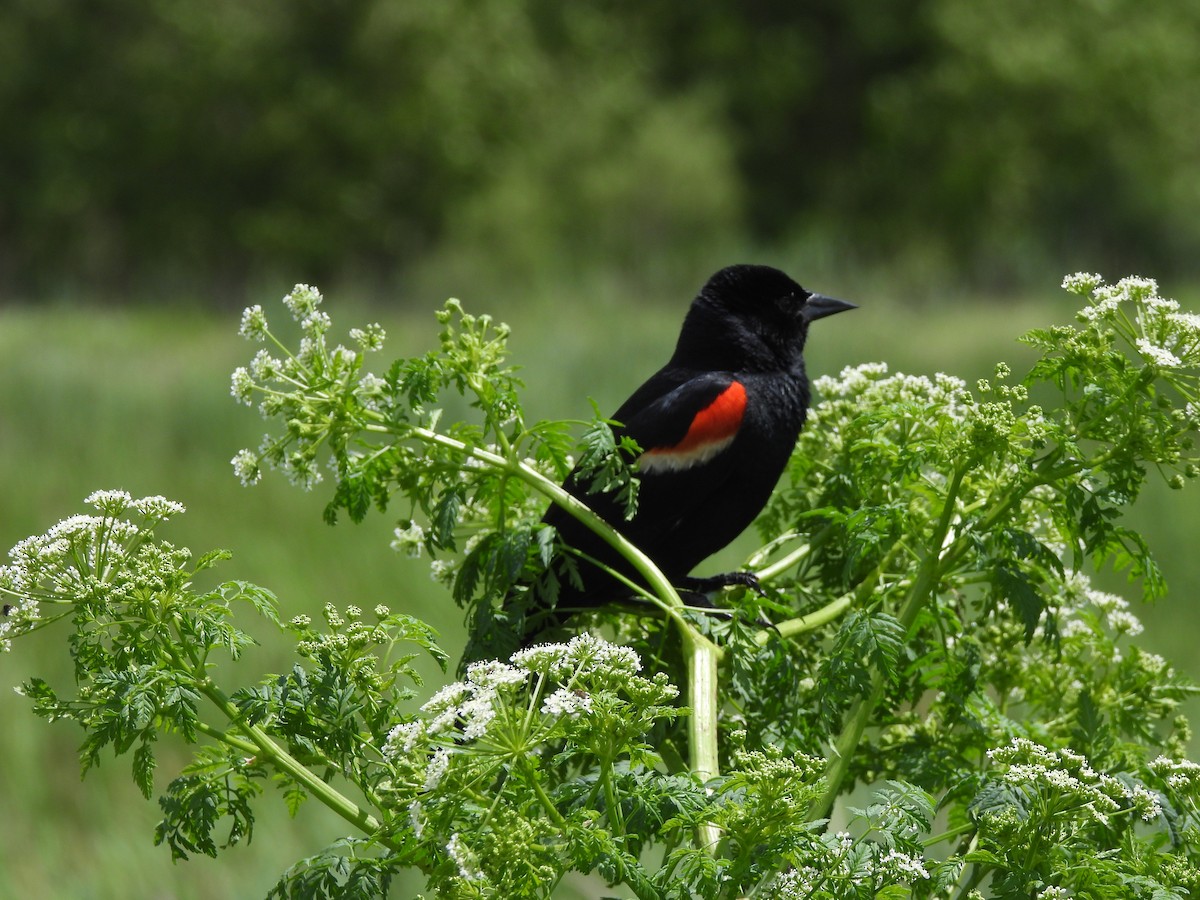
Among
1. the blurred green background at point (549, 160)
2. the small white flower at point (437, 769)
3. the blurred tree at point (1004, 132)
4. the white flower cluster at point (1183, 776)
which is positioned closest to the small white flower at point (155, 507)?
the small white flower at point (437, 769)

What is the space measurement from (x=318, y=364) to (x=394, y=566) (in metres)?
4.28

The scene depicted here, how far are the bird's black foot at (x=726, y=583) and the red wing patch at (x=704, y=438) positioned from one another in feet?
0.63

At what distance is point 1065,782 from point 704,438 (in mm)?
1100

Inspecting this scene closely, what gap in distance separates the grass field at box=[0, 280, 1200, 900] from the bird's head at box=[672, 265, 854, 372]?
6.27ft

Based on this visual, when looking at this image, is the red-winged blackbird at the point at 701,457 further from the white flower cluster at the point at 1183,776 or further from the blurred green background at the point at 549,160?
the blurred green background at the point at 549,160

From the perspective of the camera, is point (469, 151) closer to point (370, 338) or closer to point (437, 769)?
point (370, 338)

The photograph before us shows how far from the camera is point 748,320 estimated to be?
267cm

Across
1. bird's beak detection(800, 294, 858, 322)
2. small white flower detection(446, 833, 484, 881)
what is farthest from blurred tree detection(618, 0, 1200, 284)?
small white flower detection(446, 833, 484, 881)

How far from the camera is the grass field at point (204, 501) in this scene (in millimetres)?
4117

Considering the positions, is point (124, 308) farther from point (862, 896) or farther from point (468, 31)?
point (862, 896)

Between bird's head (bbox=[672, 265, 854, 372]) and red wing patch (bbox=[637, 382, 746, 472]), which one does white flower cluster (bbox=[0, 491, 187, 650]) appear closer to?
red wing patch (bbox=[637, 382, 746, 472])

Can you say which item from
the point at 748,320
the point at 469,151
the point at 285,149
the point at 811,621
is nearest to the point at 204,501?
the point at 748,320

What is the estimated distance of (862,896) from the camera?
127 cm

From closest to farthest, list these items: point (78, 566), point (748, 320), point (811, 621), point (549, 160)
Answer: point (78, 566) → point (811, 621) → point (748, 320) → point (549, 160)
